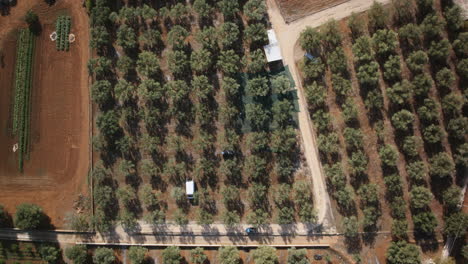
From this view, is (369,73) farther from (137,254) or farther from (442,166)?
(137,254)

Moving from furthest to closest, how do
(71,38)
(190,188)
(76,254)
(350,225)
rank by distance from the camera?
1. (71,38)
2. (76,254)
3. (190,188)
4. (350,225)

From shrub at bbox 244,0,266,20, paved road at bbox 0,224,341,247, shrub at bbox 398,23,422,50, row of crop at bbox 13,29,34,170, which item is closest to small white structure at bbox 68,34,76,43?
row of crop at bbox 13,29,34,170

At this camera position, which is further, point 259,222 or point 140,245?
point 140,245

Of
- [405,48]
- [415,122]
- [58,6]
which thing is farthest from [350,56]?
[58,6]

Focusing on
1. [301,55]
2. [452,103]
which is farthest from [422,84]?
[301,55]

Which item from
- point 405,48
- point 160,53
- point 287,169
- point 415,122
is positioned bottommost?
point 287,169

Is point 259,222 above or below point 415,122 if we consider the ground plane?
below

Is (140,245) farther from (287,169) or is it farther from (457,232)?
(457,232)
